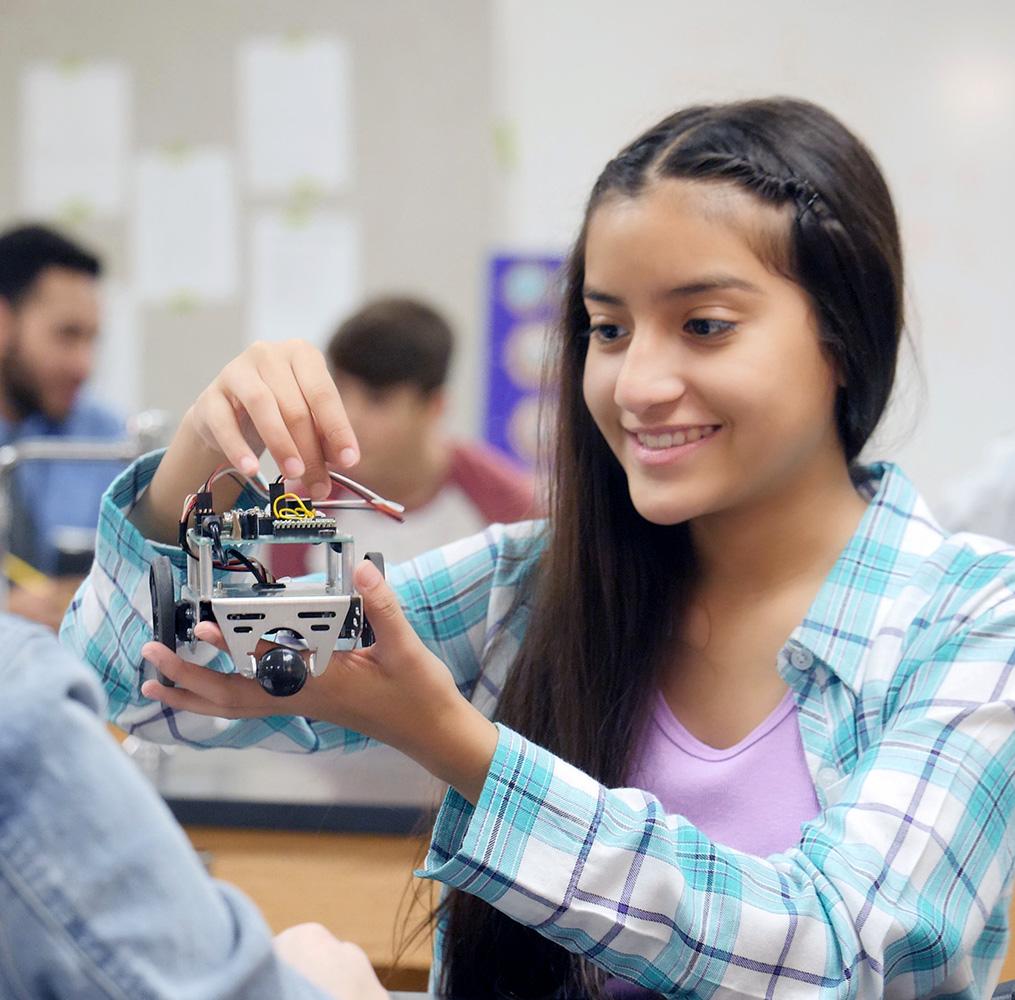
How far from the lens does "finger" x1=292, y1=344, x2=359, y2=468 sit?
0.91 meters

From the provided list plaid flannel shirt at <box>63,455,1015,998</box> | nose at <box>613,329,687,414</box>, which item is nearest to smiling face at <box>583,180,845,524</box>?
nose at <box>613,329,687,414</box>

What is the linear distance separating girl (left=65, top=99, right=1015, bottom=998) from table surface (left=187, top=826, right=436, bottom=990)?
0.12 meters

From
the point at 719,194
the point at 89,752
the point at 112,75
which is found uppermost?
the point at 112,75

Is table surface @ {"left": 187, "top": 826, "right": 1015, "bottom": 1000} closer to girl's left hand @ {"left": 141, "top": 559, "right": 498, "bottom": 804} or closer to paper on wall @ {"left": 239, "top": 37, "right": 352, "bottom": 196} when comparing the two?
girl's left hand @ {"left": 141, "top": 559, "right": 498, "bottom": 804}

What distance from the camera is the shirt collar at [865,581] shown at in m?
1.01

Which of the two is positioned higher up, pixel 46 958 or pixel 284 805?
pixel 46 958

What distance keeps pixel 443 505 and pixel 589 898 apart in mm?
1995

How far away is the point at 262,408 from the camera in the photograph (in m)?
0.91

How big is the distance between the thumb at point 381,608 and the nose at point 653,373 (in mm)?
307

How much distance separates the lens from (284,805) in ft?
5.05

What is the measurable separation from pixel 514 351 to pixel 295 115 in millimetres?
839

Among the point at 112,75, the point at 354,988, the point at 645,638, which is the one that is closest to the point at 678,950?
the point at 354,988

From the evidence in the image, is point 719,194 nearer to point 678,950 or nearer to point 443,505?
point 678,950

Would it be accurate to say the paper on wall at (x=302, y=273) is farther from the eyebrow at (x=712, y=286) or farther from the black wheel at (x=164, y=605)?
the black wheel at (x=164, y=605)
